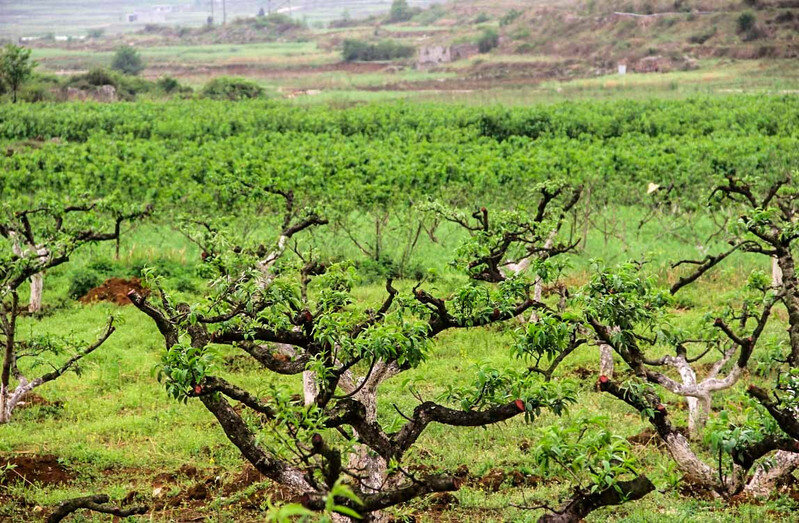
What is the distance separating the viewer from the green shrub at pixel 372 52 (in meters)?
89.2

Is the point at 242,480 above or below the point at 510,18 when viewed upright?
below

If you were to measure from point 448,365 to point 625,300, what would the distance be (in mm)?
5780

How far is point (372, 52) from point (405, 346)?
85.0 m

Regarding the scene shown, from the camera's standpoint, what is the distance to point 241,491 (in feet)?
31.8

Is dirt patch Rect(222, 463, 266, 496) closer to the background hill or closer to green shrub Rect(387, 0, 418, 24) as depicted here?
the background hill

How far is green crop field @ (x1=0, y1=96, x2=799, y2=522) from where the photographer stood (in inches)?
292

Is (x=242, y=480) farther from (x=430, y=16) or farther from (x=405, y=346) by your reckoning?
(x=430, y=16)

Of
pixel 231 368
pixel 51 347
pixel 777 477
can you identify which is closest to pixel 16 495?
pixel 51 347

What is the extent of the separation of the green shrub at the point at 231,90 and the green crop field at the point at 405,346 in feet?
91.5

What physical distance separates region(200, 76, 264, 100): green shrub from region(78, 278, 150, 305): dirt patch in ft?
121

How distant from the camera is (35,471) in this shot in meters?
10.2

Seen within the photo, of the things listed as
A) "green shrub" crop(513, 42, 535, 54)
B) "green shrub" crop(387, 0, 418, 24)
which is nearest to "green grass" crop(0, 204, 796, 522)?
"green shrub" crop(513, 42, 535, 54)

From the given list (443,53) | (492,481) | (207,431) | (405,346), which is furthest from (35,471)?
(443,53)

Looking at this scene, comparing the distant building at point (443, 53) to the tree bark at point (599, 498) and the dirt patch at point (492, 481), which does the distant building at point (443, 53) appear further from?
the tree bark at point (599, 498)
